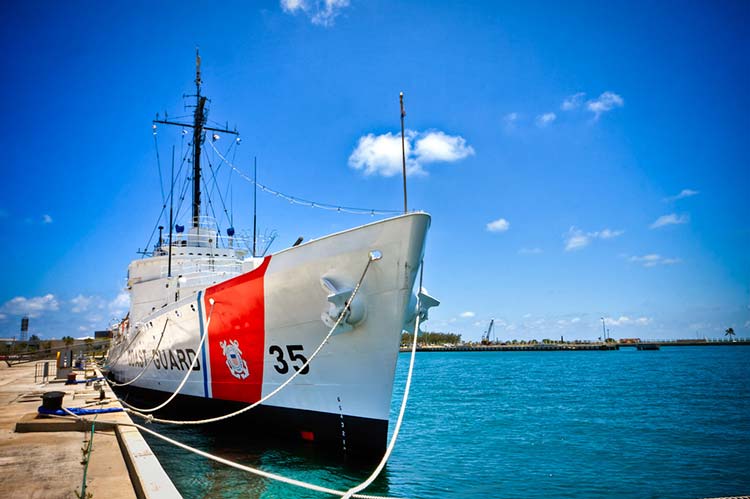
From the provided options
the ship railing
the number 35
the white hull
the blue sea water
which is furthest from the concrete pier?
the ship railing

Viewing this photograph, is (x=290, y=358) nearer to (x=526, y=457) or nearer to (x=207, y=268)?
(x=526, y=457)

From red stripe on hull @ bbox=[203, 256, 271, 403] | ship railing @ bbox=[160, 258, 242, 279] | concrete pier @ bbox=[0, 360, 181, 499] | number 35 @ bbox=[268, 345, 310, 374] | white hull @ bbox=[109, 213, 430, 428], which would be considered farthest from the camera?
ship railing @ bbox=[160, 258, 242, 279]

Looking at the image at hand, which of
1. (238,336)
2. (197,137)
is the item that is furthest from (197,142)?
(238,336)

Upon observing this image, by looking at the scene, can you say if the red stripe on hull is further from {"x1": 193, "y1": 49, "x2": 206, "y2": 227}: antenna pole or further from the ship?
{"x1": 193, "y1": 49, "x2": 206, "y2": 227}: antenna pole

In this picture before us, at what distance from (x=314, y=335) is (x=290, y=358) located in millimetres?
639

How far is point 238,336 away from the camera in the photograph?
26.2 ft

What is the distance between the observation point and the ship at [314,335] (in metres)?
6.30

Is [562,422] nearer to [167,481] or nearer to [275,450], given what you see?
[275,450]

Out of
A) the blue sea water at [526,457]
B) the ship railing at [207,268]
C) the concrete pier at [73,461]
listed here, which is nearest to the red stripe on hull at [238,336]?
the blue sea water at [526,457]

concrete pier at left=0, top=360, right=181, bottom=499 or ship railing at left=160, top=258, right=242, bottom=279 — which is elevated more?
ship railing at left=160, top=258, right=242, bottom=279

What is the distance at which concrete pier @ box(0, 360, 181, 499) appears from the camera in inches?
149

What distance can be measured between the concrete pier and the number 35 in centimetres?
219

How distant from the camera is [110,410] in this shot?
7.67 m

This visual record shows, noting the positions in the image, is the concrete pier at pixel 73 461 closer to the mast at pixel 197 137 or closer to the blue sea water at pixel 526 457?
the blue sea water at pixel 526 457
